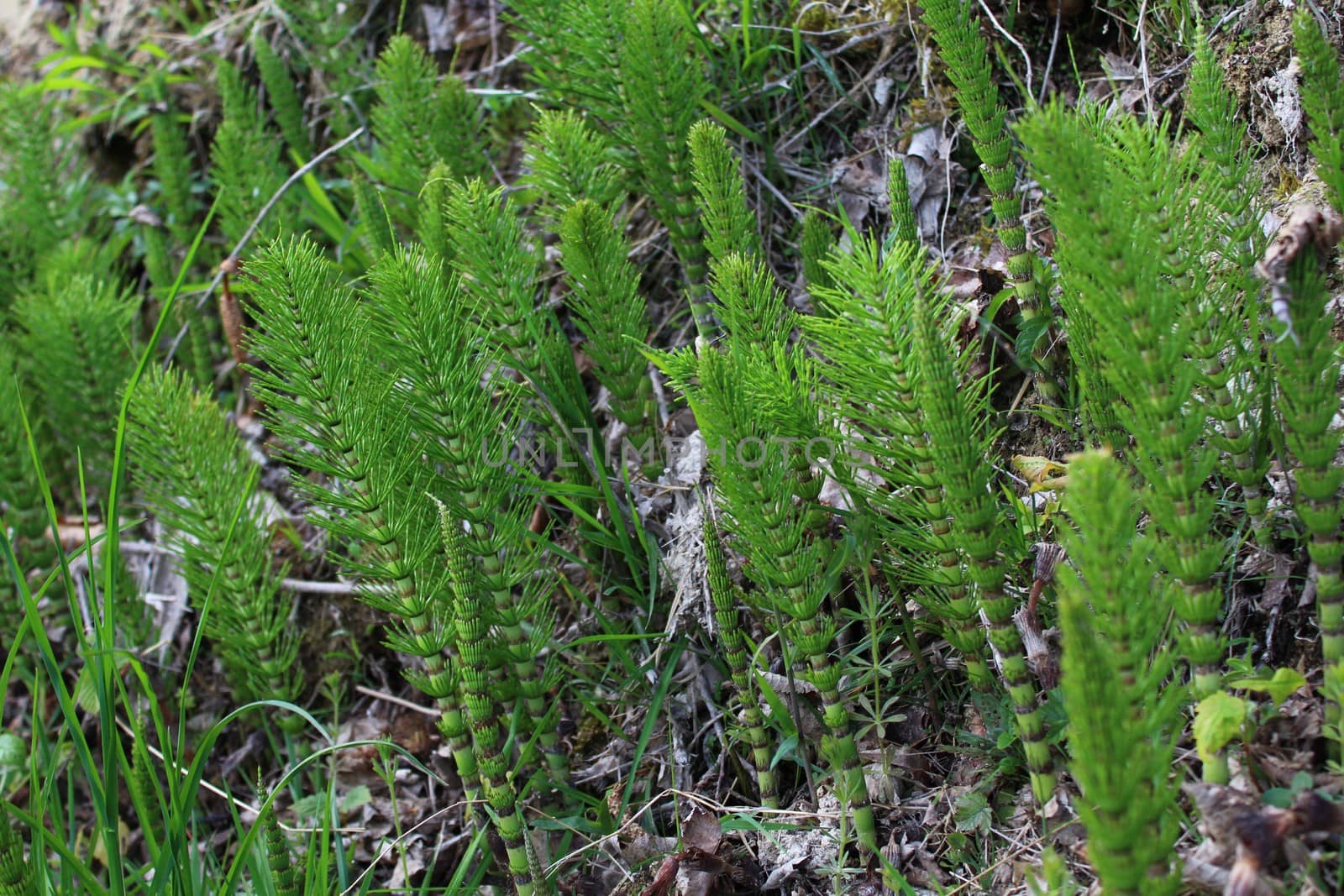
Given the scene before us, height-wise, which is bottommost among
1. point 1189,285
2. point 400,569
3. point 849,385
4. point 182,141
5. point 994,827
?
point 994,827

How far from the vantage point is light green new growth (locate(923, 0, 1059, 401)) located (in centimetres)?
189

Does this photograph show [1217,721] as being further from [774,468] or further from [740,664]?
[740,664]

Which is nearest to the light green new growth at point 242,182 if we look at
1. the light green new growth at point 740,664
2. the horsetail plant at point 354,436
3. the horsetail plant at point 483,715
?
the horsetail plant at point 354,436

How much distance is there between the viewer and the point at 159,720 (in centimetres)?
189

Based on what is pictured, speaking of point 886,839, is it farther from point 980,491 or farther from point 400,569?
point 400,569

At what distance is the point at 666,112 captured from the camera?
241 cm

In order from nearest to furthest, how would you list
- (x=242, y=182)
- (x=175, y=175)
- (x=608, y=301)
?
(x=608, y=301) < (x=242, y=182) < (x=175, y=175)

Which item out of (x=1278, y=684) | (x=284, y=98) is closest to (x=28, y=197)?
(x=284, y=98)

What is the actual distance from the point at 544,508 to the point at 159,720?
1008 millimetres

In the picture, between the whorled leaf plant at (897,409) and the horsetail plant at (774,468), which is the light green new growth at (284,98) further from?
the whorled leaf plant at (897,409)

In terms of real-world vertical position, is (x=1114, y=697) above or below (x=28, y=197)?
below

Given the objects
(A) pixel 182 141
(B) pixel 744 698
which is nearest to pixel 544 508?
(B) pixel 744 698

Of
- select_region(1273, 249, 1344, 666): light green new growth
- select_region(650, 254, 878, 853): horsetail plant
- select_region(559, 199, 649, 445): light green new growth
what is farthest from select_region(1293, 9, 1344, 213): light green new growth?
select_region(559, 199, 649, 445): light green new growth

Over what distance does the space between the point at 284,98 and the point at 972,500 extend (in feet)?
9.76
